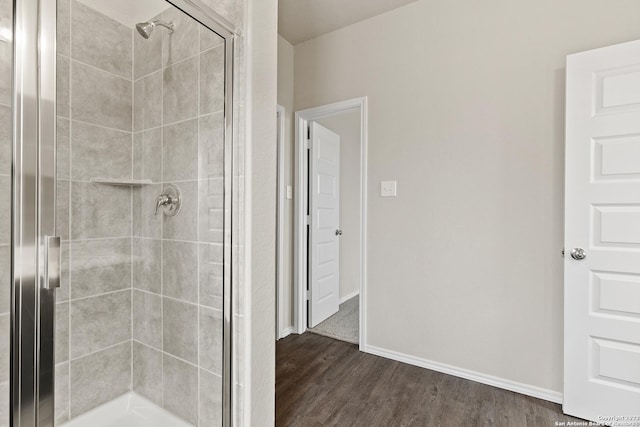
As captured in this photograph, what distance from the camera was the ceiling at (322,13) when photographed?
7.80 ft

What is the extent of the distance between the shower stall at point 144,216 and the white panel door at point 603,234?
5.99 ft

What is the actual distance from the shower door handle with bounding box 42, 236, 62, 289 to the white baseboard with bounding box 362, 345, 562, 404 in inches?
86.0

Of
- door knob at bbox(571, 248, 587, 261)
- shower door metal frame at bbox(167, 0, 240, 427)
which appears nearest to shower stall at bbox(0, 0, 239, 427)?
shower door metal frame at bbox(167, 0, 240, 427)

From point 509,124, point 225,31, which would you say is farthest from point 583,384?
point 225,31

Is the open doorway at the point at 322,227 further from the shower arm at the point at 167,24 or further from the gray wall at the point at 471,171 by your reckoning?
the shower arm at the point at 167,24

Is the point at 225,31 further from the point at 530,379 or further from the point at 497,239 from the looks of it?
the point at 530,379

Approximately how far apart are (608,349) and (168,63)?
260cm

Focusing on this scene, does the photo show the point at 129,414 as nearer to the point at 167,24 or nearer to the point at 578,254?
the point at 167,24

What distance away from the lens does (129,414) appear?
151 centimetres

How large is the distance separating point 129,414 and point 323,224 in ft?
6.98

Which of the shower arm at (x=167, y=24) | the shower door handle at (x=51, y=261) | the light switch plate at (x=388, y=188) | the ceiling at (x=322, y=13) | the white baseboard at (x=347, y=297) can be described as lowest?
the white baseboard at (x=347, y=297)

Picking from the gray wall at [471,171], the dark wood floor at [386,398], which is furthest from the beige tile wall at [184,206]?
the gray wall at [471,171]

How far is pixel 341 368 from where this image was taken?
2293 mm

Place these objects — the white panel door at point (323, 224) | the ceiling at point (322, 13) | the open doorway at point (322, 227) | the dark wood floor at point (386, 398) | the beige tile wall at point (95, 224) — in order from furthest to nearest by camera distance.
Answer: the white panel door at point (323, 224) → the open doorway at point (322, 227) → the ceiling at point (322, 13) → the dark wood floor at point (386, 398) → the beige tile wall at point (95, 224)
